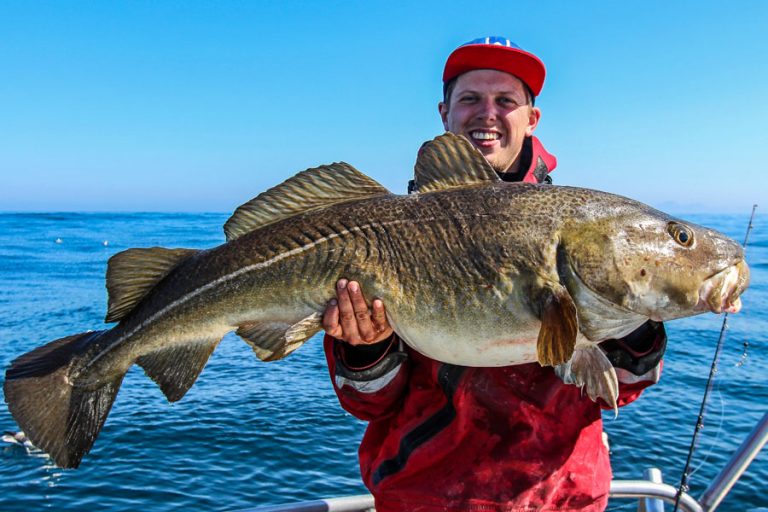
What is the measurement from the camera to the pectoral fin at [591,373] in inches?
105

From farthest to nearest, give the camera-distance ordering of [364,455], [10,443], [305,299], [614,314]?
[10,443] < [364,455] < [305,299] < [614,314]

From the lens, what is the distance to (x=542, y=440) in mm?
2889

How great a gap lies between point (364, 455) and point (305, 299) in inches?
39.0

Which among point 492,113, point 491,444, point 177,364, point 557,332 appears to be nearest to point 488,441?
point 491,444

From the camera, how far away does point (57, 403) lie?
2.99 m

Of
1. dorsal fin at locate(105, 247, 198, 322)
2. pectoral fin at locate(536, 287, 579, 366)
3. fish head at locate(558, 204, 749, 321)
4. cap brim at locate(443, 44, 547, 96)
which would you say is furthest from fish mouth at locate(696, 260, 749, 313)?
dorsal fin at locate(105, 247, 198, 322)

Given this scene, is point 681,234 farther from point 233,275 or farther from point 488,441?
point 233,275

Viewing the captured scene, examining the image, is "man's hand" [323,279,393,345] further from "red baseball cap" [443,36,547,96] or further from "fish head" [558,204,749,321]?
"red baseball cap" [443,36,547,96]

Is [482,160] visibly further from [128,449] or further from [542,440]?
[128,449]

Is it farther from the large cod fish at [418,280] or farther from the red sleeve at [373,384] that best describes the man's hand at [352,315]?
the red sleeve at [373,384]

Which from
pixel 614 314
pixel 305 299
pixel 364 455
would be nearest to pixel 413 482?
pixel 364 455

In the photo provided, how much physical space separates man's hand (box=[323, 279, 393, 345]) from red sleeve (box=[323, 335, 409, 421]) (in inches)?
9.1

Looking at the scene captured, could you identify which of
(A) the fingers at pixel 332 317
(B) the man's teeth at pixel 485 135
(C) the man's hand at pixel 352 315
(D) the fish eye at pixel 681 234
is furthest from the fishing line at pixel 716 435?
(A) the fingers at pixel 332 317

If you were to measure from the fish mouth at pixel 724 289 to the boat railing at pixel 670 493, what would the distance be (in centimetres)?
141
